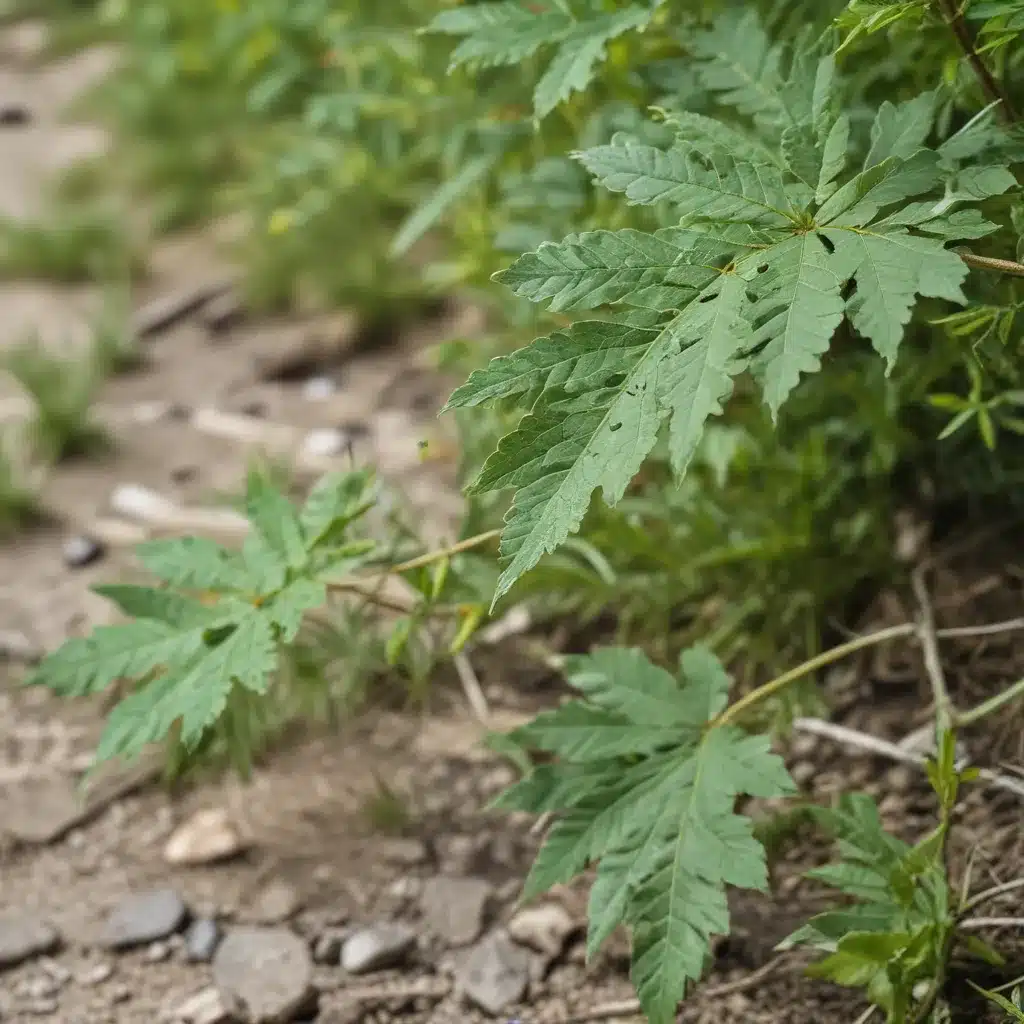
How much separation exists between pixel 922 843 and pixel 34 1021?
1.08 m

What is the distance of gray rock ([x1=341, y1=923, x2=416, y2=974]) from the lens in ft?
5.09

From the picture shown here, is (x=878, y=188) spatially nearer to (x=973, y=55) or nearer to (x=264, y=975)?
(x=973, y=55)

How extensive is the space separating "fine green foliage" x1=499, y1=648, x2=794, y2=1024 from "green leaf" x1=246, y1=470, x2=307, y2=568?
0.36 m

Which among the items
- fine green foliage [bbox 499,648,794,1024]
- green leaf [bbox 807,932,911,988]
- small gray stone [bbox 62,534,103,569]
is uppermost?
fine green foliage [bbox 499,648,794,1024]

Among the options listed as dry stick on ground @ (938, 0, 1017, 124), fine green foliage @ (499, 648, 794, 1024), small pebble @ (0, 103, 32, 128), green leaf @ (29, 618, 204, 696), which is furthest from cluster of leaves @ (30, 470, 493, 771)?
small pebble @ (0, 103, 32, 128)

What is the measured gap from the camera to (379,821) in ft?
5.79

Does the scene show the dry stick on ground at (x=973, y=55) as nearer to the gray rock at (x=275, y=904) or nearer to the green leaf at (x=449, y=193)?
the green leaf at (x=449, y=193)

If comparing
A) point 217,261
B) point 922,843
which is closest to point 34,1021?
A: point 922,843

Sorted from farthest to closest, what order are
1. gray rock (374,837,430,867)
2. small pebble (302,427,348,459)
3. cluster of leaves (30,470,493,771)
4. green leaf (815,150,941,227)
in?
small pebble (302,427,348,459) < gray rock (374,837,430,867) < cluster of leaves (30,470,493,771) < green leaf (815,150,941,227)

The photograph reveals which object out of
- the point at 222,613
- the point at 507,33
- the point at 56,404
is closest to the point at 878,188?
the point at 507,33

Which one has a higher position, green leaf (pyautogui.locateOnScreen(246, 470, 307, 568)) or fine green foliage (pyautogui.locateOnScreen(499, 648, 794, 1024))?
green leaf (pyautogui.locateOnScreen(246, 470, 307, 568))

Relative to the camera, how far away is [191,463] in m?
2.76

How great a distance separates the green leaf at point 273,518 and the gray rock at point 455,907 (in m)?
0.52

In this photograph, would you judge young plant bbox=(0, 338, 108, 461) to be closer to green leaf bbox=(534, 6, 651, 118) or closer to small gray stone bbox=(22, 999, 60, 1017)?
small gray stone bbox=(22, 999, 60, 1017)
